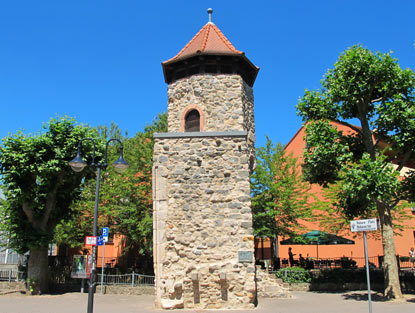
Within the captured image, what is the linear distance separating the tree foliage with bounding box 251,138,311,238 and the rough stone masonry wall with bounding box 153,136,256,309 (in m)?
8.55

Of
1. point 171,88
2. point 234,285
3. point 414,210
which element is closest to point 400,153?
point 234,285

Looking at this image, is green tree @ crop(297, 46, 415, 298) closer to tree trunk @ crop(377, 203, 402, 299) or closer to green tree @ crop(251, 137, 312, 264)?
tree trunk @ crop(377, 203, 402, 299)

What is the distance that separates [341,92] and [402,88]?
96.3 inches

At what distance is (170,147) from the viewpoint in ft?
42.9

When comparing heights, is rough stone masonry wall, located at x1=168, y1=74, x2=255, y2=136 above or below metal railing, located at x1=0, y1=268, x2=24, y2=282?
above

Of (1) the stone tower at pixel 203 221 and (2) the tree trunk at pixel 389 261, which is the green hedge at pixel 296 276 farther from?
(1) the stone tower at pixel 203 221

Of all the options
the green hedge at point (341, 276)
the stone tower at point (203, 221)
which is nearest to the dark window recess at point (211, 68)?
the stone tower at point (203, 221)

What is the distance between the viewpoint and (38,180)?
1784cm

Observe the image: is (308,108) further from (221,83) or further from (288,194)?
(288,194)

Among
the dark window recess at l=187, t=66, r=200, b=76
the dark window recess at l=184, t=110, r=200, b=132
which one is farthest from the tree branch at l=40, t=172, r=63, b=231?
the dark window recess at l=187, t=66, r=200, b=76

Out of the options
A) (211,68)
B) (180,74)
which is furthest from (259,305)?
(180,74)

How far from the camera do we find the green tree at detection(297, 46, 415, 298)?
13.9 metres

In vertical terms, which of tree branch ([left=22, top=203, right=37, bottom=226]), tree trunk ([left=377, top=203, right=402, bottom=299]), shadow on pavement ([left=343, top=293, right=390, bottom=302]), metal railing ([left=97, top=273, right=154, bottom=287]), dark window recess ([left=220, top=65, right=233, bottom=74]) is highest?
dark window recess ([left=220, top=65, right=233, bottom=74])

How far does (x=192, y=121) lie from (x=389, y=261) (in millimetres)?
10174
